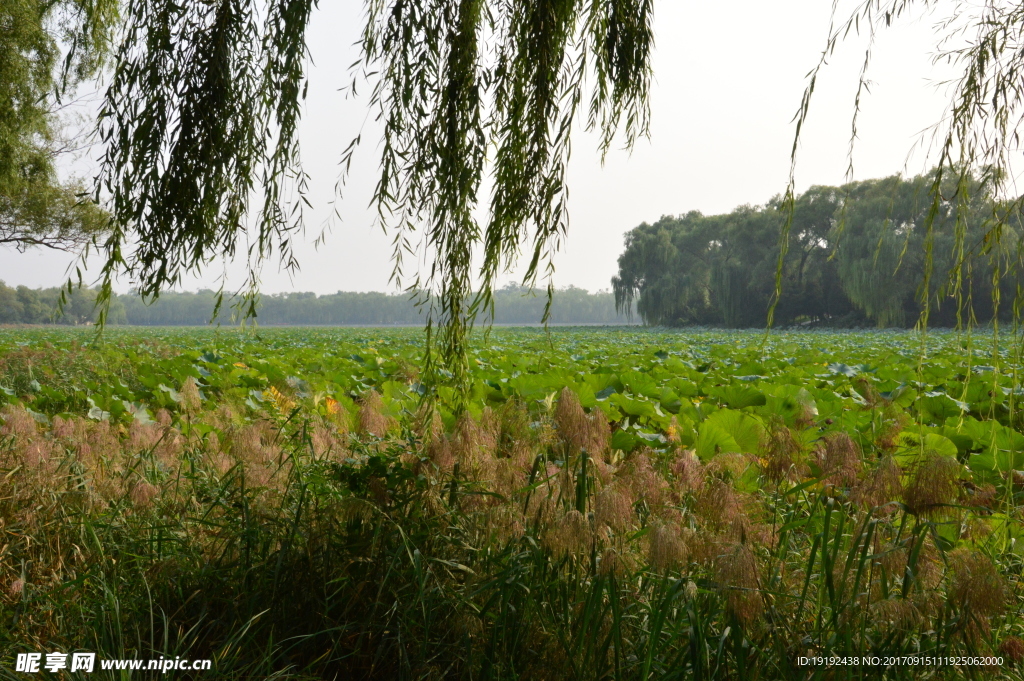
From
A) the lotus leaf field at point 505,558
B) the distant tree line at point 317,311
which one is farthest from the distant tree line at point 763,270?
the lotus leaf field at point 505,558

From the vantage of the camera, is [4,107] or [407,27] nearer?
[407,27]

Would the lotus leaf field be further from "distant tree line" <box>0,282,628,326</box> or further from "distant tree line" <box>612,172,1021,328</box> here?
"distant tree line" <box>0,282,628,326</box>

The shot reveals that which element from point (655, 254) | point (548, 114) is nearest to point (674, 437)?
point (548, 114)

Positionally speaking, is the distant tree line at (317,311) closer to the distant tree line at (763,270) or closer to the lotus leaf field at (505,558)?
the distant tree line at (763,270)

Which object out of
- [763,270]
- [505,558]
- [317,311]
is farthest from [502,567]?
[317,311]

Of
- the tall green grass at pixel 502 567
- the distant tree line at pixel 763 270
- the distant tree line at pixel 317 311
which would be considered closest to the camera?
the tall green grass at pixel 502 567

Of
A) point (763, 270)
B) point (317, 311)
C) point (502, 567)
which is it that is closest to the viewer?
point (502, 567)

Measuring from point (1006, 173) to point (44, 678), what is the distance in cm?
216

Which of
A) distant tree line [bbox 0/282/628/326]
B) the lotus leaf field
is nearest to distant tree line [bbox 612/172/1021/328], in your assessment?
distant tree line [bbox 0/282/628/326]

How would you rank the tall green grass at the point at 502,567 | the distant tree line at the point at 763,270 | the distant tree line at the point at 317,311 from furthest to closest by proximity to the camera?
the distant tree line at the point at 317,311, the distant tree line at the point at 763,270, the tall green grass at the point at 502,567

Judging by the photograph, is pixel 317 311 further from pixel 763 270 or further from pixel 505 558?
pixel 505 558

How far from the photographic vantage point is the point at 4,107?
588 cm

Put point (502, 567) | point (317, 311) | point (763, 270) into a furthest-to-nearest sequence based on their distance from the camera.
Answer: point (317, 311) → point (763, 270) → point (502, 567)

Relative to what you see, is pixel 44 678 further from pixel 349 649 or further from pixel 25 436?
pixel 25 436
